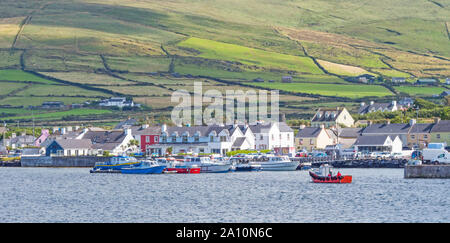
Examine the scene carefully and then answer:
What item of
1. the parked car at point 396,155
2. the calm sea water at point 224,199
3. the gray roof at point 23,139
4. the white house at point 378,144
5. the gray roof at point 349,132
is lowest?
the calm sea water at point 224,199

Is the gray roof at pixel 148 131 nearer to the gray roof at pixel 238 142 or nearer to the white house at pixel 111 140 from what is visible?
the white house at pixel 111 140

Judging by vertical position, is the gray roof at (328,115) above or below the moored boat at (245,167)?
above

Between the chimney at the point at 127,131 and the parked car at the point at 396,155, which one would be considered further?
the chimney at the point at 127,131

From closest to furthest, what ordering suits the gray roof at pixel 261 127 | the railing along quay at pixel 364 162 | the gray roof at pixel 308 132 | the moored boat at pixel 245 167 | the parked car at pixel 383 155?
1. the moored boat at pixel 245 167
2. the railing along quay at pixel 364 162
3. the parked car at pixel 383 155
4. the gray roof at pixel 261 127
5. the gray roof at pixel 308 132

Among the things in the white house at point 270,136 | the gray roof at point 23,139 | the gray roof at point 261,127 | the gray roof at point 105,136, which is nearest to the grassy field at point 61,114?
the gray roof at point 23,139

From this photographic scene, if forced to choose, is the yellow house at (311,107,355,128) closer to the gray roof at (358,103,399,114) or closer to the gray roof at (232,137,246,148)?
the gray roof at (358,103,399,114)

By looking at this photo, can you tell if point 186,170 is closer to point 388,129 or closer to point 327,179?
point 327,179
